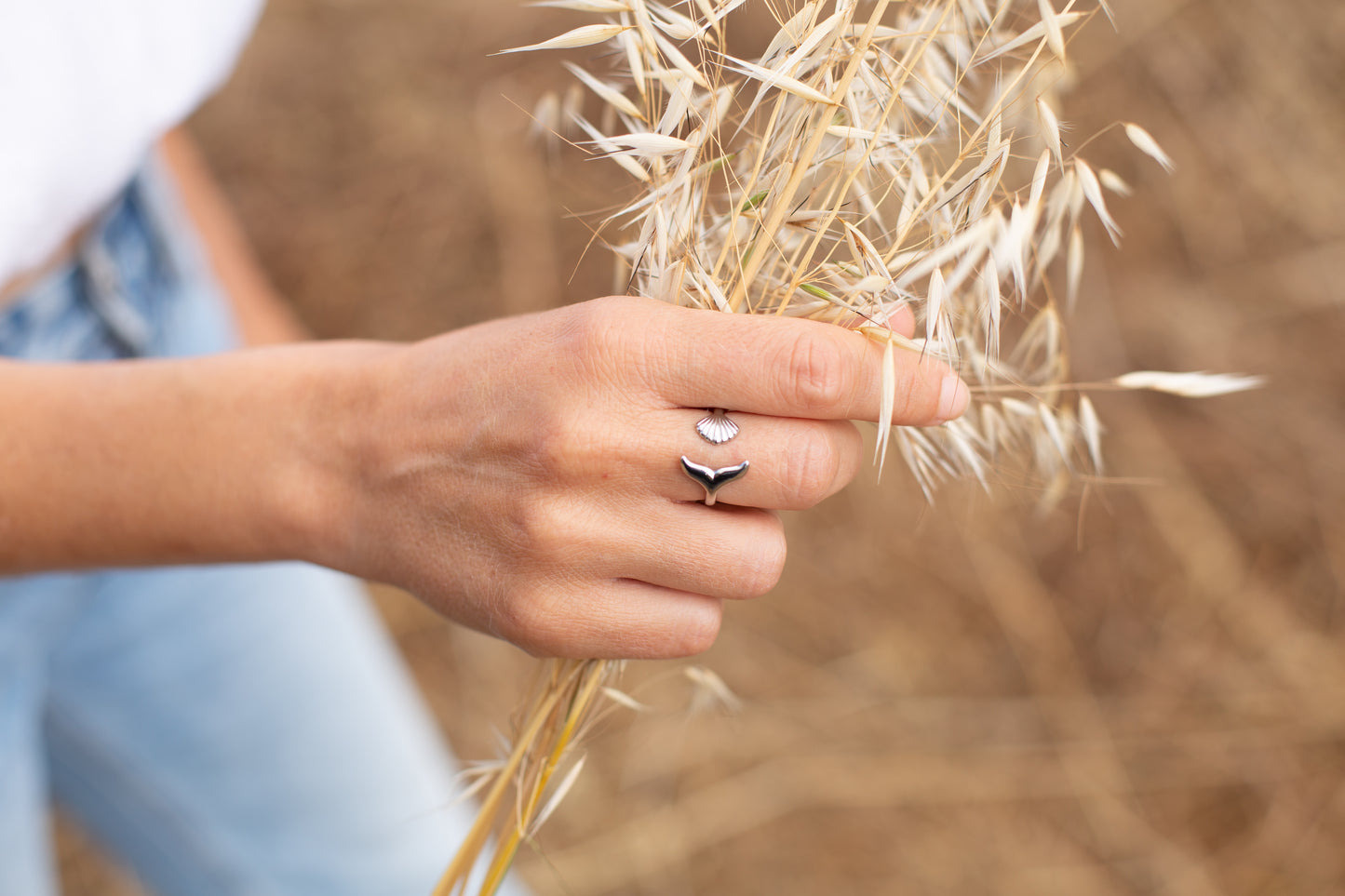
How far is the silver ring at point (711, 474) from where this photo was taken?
14.9 inches

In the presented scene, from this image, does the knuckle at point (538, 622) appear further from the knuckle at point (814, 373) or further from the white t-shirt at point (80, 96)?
the white t-shirt at point (80, 96)

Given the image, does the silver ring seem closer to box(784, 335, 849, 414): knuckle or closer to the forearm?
box(784, 335, 849, 414): knuckle

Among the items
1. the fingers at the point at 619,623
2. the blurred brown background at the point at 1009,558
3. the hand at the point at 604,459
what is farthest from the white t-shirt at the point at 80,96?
the blurred brown background at the point at 1009,558

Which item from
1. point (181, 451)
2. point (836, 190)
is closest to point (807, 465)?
point (836, 190)

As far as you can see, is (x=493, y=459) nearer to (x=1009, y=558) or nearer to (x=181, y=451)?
(x=181, y=451)

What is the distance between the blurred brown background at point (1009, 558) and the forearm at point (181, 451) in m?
1.05

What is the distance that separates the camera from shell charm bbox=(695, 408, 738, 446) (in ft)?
A: 1.25

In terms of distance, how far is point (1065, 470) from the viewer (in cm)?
52

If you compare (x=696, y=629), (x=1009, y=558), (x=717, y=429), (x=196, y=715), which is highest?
(x=717, y=429)

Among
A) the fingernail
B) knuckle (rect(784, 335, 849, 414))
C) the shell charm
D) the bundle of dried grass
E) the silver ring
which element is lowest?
the silver ring

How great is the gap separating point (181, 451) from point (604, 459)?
0.22 metres

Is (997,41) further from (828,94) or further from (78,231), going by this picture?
(78,231)

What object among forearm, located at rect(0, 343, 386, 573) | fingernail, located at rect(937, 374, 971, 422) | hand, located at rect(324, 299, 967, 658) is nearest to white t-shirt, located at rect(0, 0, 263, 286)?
forearm, located at rect(0, 343, 386, 573)

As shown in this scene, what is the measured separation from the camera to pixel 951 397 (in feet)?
1.28
